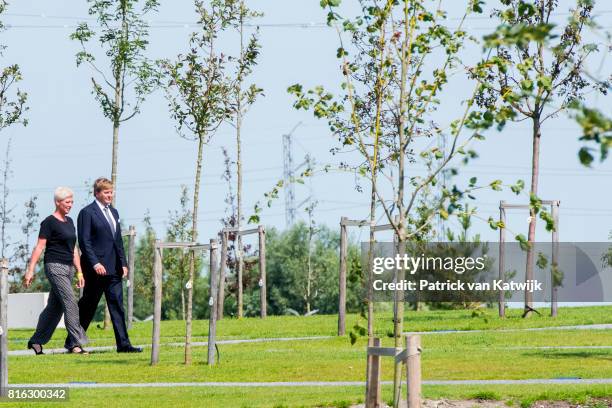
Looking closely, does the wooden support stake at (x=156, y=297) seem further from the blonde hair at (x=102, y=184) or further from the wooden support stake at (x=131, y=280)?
the wooden support stake at (x=131, y=280)

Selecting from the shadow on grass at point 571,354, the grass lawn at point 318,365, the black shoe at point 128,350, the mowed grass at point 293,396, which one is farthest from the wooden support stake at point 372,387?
the black shoe at point 128,350

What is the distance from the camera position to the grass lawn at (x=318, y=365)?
13.5 metres

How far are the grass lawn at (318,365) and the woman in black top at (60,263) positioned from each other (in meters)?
0.51

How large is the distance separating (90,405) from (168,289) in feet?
138

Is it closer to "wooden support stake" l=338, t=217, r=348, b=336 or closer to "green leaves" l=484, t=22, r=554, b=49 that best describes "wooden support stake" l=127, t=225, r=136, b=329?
"wooden support stake" l=338, t=217, r=348, b=336

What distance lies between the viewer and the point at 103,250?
18.5 m

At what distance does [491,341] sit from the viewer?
819 inches

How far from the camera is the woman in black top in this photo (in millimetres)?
18188

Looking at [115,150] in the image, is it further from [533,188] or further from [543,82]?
[543,82]

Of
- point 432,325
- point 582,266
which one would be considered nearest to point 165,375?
point 432,325

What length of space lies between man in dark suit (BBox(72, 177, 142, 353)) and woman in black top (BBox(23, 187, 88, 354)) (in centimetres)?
15

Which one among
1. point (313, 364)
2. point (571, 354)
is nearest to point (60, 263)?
point (313, 364)

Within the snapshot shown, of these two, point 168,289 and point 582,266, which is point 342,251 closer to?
point 582,266

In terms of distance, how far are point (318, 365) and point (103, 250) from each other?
371cm
